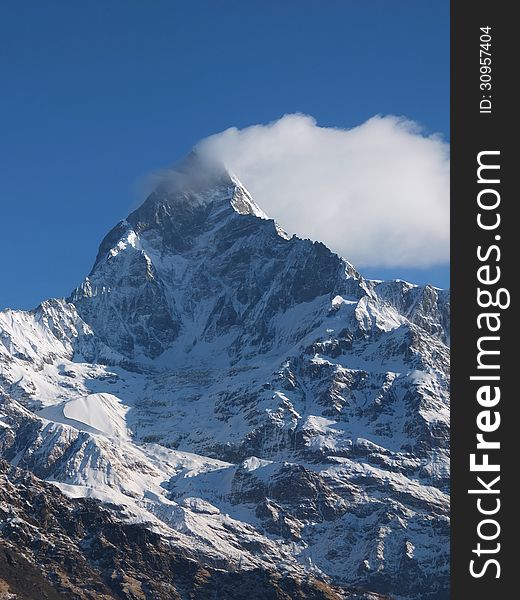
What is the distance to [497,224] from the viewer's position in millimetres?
60438

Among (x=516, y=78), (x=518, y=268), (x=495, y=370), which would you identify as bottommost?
(x=495, y=370)

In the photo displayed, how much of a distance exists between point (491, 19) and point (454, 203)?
376 inches

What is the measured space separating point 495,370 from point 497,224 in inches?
271

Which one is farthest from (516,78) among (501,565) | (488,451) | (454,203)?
(501,565)

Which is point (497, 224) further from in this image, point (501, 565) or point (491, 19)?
point (501, 565)

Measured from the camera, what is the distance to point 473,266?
198ft

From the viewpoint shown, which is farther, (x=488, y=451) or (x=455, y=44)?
(x=455, y=44)

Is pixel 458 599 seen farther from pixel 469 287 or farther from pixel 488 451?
pixel 469 287

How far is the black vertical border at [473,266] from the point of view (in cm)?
5881

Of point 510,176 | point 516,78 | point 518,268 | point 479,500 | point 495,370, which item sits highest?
point 516,78

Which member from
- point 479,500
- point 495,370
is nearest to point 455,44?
point 495,370

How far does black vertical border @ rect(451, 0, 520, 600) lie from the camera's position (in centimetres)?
5881

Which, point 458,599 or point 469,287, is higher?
point 469,287

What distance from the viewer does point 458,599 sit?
192 feet
